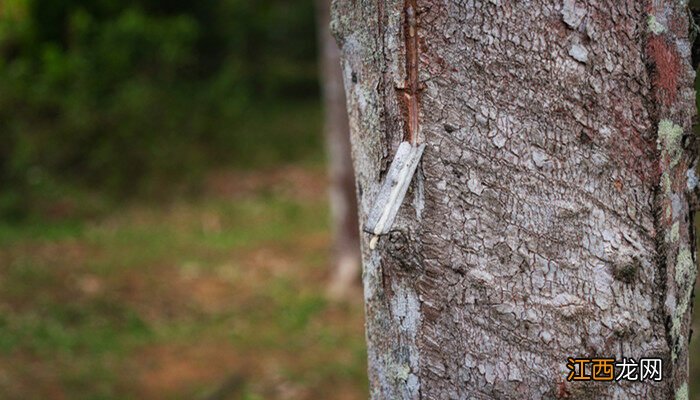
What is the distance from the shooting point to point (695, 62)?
1425mm

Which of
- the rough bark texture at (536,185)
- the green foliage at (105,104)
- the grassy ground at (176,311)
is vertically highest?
the green foliage at (105,104)

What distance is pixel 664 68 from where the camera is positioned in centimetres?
133

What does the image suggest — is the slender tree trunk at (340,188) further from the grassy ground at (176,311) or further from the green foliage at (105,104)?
the green foliage at (105,104)

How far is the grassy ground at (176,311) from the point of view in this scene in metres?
4.71

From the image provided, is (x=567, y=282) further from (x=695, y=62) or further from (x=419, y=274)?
(x=695, y=62)

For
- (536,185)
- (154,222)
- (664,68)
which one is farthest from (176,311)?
(664,68)

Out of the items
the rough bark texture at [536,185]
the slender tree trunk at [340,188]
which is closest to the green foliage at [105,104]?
the slender tree trunk at [340,188]

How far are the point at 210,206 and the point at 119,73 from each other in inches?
68.0

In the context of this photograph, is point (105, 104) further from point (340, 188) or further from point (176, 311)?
point (340, 188)

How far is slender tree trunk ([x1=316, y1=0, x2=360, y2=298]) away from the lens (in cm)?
596

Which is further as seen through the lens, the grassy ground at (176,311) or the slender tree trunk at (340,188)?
the slender tree trunk at (340,188)

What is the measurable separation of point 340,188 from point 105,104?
368 centimetres

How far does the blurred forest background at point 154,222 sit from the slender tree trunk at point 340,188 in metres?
0.23

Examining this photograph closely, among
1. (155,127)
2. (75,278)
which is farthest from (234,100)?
(75,278)
